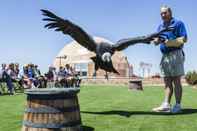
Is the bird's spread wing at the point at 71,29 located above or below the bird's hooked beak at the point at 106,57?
above

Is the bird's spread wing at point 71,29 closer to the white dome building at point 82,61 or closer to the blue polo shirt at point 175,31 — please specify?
the blue polo shirt at point 175,31

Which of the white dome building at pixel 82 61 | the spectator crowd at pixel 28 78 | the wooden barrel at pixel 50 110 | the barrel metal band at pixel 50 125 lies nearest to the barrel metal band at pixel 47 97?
the wooden barrel at pixel 50 110

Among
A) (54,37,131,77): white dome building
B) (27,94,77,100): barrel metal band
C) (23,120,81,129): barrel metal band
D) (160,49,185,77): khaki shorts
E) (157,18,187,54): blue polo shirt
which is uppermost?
(54,37,131,77): white dome building

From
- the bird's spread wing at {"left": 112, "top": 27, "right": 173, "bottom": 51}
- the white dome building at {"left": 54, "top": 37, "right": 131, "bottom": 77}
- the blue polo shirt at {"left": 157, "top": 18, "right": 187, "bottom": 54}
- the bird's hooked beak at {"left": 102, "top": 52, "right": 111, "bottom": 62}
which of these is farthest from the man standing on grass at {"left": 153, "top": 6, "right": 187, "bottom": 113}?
the white dome building at {"left": 54, "top": 37, "right": 131, "bottom": 77}

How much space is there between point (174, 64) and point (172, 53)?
0.22m

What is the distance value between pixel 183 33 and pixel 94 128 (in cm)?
293

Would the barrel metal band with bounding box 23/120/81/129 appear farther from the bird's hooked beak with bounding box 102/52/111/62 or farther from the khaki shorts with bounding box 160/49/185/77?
the khaki shorts with bounding box 160/49/185/77

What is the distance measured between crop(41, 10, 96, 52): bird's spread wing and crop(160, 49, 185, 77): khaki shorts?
150 cm

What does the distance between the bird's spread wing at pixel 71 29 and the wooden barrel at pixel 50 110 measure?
2.75m

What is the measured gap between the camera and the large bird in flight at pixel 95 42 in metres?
9.64

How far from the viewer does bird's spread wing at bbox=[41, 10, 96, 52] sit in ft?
31.6

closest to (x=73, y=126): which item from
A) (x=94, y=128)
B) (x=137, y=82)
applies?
(x=94, y=128)

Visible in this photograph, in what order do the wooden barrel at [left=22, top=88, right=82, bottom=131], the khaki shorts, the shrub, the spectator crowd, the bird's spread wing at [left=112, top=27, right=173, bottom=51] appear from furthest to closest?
the shrub < the spectator crowd < the khaki shorts < the bird's spread wing at [left=112, top=27, right=173, bottom=51] < the wooden barrel at [left=22, top=88, right=82, bottom=131]

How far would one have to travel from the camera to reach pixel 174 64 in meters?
9.88
